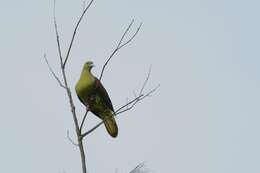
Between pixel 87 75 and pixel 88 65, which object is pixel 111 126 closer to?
pixel 87 75

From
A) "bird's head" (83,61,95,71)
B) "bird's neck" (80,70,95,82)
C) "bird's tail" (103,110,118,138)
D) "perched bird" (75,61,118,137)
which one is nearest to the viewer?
"bird's tail" (103,110,118,138)

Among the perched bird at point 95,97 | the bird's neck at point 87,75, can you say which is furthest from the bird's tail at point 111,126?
the bird's neck at point 87,75

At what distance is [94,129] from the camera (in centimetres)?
384

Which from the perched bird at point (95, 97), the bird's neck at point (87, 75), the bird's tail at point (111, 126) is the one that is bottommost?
the bird's tail at point (111, 126)

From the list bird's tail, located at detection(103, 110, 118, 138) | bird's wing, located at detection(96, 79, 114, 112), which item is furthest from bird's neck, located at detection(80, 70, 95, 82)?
bird's tail, located at detection(103, 110, 118, 138)

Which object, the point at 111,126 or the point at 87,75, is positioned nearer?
the point at 111,126

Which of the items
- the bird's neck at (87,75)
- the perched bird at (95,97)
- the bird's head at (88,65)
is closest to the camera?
the perched bird at (95,97)

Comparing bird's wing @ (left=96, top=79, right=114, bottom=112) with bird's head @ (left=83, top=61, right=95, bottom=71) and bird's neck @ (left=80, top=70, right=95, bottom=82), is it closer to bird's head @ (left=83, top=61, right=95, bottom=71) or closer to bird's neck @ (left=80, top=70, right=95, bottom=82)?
bird's neck @ (left=80, top=70, right=95, bottom=82)

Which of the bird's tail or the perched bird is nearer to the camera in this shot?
the bird's tail

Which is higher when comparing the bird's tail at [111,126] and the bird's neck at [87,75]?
the bird's neck at [87,75]

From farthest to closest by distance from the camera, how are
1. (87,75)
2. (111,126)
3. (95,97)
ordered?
1. (87,75)
2. (95,97)
3. (111,126)

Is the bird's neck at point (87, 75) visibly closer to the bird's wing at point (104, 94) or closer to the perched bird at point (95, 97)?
the perched bird at point (95, 97)

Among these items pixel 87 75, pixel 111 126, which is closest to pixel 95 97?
pixel 87 75

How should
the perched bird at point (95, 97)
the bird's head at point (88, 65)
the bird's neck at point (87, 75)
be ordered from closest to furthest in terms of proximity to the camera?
1. the perched bird at point (95, 97)
2. the bird's neck at point (87, 75)
3. the bird's head at point (88, 65)
